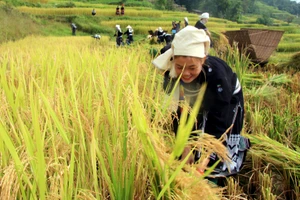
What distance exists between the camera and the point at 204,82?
124cm

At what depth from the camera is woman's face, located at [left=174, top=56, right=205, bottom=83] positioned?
3.59 feet

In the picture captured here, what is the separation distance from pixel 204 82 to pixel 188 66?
163 mm

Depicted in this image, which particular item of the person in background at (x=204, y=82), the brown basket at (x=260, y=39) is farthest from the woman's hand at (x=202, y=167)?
the brown basket at (x=260, y=39)

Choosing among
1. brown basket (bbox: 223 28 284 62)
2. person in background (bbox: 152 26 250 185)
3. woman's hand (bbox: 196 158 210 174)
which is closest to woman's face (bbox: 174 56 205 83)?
person in background (bbox: 152 26 250 185)

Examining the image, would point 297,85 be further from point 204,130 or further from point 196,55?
point 196,55

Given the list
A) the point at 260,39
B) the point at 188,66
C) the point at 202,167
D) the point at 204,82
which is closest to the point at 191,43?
the point at 188,66

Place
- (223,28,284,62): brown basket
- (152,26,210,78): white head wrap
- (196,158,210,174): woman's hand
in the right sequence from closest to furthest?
1. (196,158,210,174): woman's hand
2. (152,26,210,78): white head wrap
3. (223,28,284,62): brown basket

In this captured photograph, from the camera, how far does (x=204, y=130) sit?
1334 mm

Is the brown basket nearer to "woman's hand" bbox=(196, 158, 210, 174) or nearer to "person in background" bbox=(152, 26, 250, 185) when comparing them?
"person in background" bbox=(152, 26, 250, 185)

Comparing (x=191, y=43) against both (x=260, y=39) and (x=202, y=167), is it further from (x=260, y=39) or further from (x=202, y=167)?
(x=260, y=39)

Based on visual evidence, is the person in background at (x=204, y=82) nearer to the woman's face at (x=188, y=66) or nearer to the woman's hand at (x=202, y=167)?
the woman's face at (x=188, y=66)

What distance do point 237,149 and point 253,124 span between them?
0.59 m

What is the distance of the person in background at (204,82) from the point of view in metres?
1.09

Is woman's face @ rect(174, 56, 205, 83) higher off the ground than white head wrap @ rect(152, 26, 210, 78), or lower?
lower
